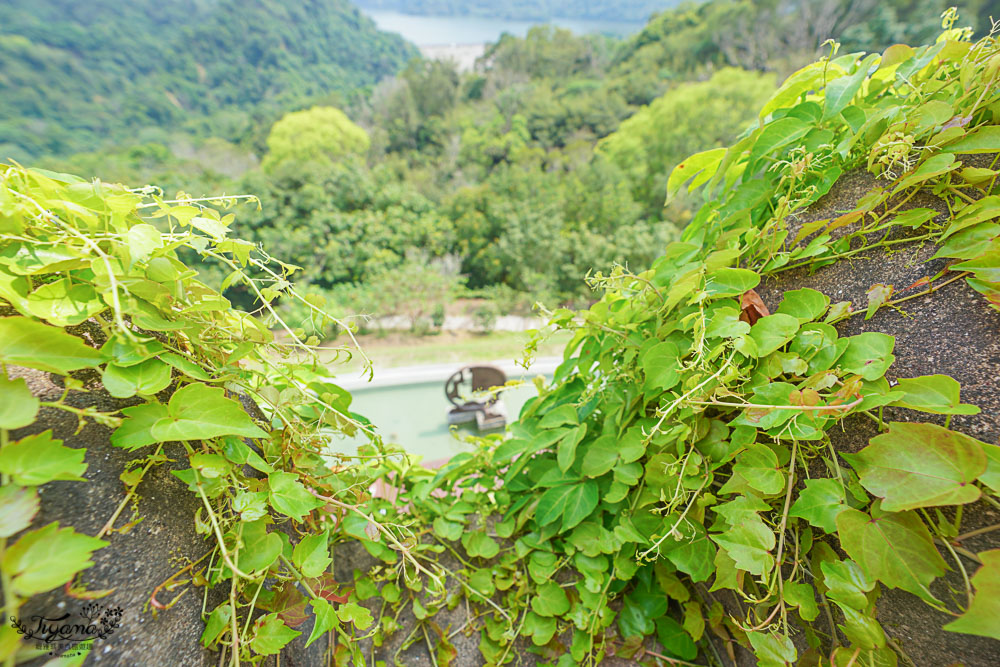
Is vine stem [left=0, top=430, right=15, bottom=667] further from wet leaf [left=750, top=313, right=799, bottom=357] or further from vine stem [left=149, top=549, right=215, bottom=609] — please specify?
wet leaf [left=750, top=313, right=799, bottom=357]

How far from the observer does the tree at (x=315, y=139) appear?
17.7 m

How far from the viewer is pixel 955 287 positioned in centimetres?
45

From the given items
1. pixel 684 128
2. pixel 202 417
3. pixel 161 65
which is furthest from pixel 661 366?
pixel 161 65

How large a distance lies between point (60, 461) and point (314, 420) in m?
0.26

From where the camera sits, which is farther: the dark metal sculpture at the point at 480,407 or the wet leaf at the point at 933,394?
the dark metal sculpture at the point at 480,407

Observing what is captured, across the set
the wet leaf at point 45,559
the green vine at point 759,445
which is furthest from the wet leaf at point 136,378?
the green vine at point 759,445

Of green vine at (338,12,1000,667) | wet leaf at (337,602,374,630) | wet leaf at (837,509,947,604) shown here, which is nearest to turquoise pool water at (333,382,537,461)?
green vine at (338,12,1000,667)

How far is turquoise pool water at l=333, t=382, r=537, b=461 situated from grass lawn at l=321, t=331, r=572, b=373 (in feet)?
7.10

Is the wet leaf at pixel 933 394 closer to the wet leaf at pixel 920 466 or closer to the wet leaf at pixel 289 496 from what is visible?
the wet leaf at pixel 920 466

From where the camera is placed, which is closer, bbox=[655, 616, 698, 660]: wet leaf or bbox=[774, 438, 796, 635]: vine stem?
bbox=[774, 438, 796, 635]: vine stem

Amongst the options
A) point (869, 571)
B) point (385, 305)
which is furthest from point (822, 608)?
point (385, 305)

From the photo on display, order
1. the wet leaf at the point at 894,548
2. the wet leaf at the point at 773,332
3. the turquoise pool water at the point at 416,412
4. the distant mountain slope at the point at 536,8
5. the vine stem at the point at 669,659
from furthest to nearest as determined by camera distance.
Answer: the distant mountain slope at the point at 536,8 < the turquoise pool water at the point at 416,412 < the vine stem at the point at 669,659 < the wet leaf at the point at 773,332 < the wet leaf at the point at 894,548

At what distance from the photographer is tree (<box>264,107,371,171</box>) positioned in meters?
17.7

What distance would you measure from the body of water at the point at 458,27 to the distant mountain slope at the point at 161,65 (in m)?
4.34
